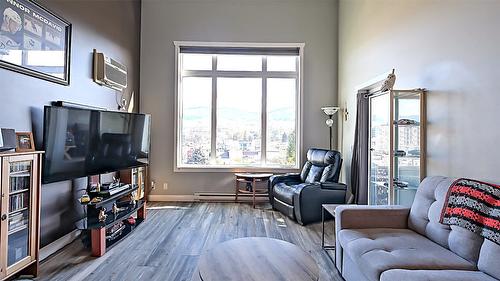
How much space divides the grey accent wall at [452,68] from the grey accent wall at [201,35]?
5.88 ft

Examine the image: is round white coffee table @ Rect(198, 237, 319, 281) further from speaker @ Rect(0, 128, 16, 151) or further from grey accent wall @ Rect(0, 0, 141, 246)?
grey accent wall @ Rect(0, 0, 141, 246)

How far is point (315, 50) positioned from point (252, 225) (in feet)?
11.5

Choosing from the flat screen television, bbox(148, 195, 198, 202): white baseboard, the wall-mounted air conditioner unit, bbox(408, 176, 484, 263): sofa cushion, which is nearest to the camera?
bbox(408, 176, 484, 263): sofa cushion

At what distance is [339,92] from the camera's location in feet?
18.6

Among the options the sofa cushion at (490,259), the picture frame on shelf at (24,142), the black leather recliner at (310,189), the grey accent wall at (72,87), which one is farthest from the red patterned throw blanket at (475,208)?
the grey accent wall at (72,87)

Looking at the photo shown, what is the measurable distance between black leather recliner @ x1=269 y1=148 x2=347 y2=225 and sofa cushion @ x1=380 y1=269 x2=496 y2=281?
8.17 ft

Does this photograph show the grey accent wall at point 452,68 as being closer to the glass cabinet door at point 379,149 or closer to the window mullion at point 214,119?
the glass cabinet door at point 379,149

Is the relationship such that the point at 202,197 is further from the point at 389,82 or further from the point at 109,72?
the point at 389,82

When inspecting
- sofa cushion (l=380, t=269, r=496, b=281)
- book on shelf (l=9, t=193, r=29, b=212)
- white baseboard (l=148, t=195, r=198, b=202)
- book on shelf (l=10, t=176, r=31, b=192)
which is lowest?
white baseboard (l=148, t=195, r=198, b=202)

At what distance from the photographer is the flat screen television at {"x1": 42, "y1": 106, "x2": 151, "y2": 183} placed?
2908mm

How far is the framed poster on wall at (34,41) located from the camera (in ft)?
8.34

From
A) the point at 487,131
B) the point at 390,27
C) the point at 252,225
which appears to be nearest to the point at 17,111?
the point at 252,225

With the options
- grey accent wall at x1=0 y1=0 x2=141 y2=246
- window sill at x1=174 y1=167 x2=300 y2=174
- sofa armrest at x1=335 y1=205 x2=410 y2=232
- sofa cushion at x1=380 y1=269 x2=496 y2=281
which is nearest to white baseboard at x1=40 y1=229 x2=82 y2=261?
grey accent wall at x1=0 y1=0 x2=141 y2=246

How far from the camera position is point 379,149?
3475 mm
